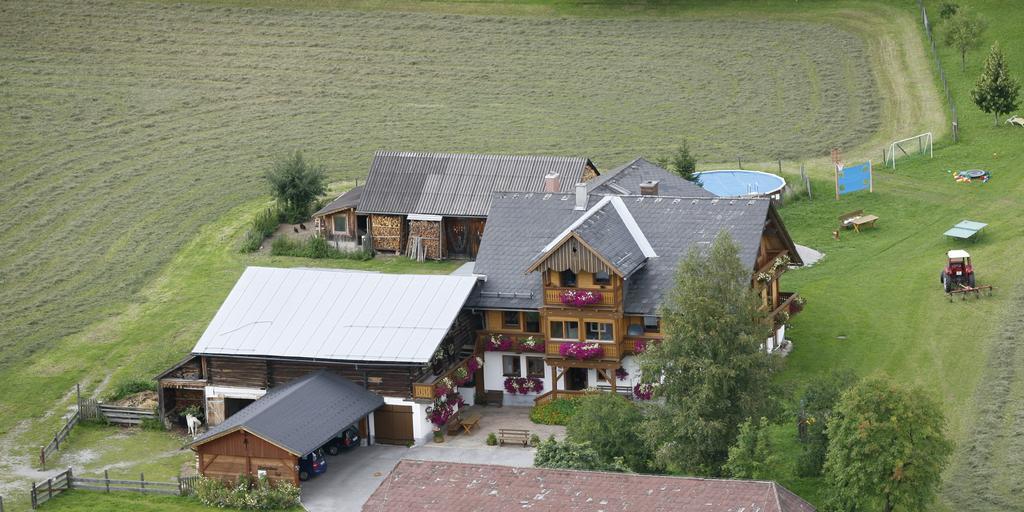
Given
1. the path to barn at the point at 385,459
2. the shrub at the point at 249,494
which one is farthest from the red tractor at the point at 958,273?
the shrub at the point at 249,494

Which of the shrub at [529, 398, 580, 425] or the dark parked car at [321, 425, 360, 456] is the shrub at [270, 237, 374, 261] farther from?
the dark parked car at [321, 425, 360, 456]

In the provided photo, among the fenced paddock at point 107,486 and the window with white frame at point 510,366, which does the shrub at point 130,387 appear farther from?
the window with white frame at point 510,366

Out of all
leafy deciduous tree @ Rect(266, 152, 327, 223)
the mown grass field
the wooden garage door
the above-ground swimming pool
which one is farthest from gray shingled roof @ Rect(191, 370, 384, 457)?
the above-ground swimming pool

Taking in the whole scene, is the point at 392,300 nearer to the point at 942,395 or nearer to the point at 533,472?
the point at 533,472

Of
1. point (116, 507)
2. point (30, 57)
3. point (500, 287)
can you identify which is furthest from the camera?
point (30, 57)

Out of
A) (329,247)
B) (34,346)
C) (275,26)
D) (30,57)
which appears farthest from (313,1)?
(34,346)

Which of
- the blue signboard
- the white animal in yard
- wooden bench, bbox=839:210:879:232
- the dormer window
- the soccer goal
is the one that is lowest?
the white animal in yard
